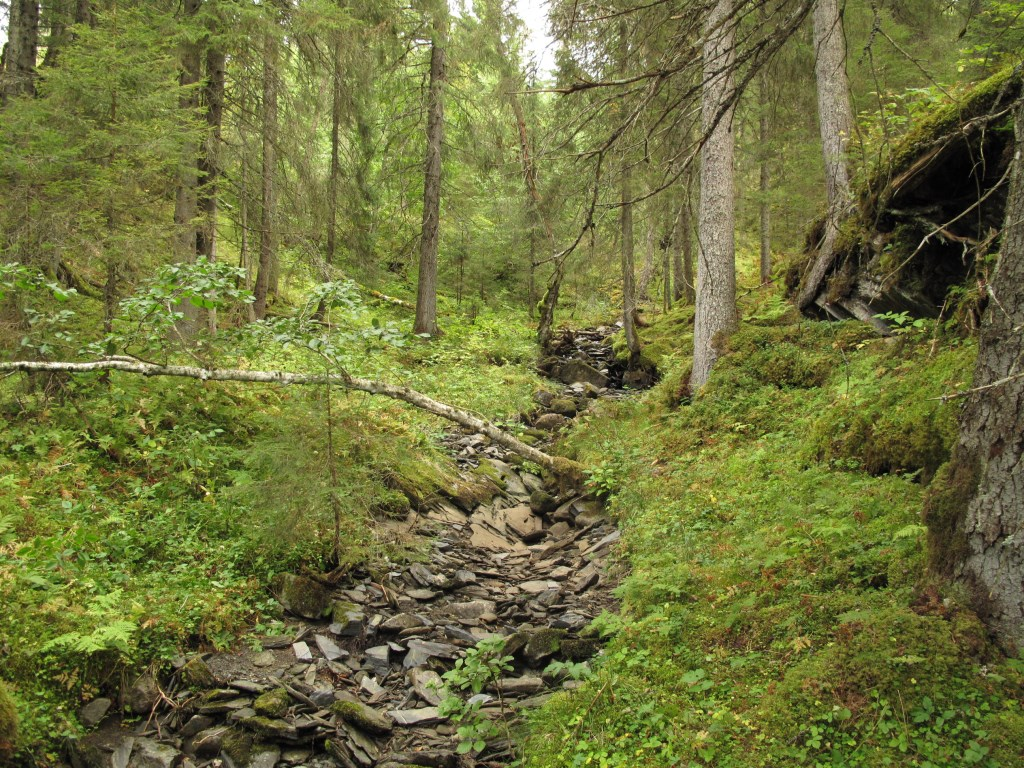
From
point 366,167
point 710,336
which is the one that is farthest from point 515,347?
point 710,336

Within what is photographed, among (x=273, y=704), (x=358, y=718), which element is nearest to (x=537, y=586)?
(x=358, y=718)

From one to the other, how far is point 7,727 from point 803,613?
4.67m

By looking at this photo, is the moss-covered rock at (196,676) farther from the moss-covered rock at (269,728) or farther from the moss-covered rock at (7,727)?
the moss-covered rock at (7,727)

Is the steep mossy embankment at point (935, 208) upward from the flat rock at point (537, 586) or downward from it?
upward

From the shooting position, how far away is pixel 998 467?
3033mm

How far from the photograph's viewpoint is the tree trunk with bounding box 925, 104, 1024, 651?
2955 mm

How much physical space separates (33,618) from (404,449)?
10.1ft

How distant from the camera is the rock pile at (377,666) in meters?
3.89

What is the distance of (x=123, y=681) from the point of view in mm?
4047

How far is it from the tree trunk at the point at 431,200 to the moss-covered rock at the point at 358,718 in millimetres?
12403

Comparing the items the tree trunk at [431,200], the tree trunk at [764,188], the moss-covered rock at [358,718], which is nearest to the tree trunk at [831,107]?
the tree trunk at [764,188]

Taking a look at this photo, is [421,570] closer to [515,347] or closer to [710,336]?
[710,336]

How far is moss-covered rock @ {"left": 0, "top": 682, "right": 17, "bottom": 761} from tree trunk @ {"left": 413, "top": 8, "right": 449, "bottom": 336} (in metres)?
13.1

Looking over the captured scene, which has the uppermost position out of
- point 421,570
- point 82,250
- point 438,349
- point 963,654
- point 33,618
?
point 82,250
